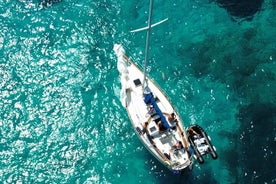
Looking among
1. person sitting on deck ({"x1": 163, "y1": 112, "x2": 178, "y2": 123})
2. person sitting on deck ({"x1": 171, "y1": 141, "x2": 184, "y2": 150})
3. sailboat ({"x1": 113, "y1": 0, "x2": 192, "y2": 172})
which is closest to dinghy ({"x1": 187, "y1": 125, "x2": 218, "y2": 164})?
sailboat ({"x1": 113, "y1": 0, "x2": 192, "y2": 172})

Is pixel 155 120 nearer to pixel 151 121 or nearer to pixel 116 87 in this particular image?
pixel 151 121

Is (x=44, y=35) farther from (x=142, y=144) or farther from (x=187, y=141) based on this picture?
(x=187, y=141)

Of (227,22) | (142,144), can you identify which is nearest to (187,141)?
(142,144)

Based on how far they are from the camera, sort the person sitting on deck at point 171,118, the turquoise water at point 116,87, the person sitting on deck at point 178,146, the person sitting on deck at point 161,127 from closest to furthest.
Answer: the person sitting on deck at point 178,146, the person sitting on deck at point 161,127, the person sitting on deck at point 171,118, the turquoise water at point 116,87

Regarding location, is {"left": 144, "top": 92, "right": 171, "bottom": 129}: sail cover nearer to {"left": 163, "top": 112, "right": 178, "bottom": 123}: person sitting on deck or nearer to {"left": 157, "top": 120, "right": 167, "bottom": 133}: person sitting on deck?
{"left": 157, "top": 120, "right": 167, "bottom": 133}: person sitting on deck

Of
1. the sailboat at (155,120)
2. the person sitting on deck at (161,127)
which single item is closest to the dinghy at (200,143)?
the sailboat at (155,120)

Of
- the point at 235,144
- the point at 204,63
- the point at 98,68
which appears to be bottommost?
the point at 235,144

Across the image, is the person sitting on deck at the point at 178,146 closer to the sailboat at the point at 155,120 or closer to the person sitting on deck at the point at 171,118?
the sailboat at the point at 155,120
